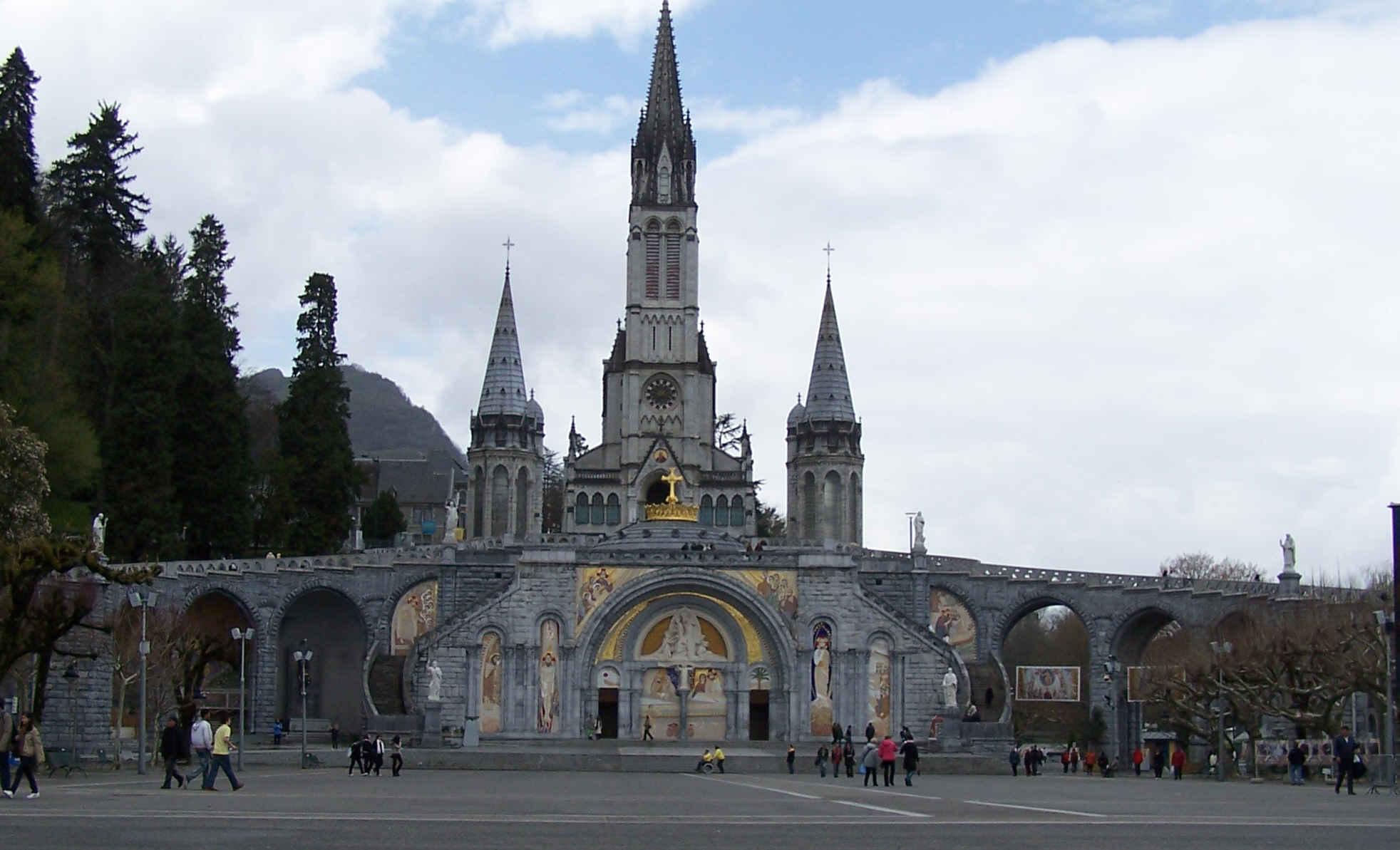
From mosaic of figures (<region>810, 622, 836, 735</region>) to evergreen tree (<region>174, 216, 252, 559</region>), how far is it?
20.7 m

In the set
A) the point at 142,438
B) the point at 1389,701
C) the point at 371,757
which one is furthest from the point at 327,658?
the point at 1389,701

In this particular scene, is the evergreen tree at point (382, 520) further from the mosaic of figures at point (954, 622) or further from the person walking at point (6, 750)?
the person walking at point (6, 750)

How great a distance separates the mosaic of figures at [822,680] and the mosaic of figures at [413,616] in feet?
45.9

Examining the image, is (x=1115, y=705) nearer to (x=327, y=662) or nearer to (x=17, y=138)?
(x=327, y=662)

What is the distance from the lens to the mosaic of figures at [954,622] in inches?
2655

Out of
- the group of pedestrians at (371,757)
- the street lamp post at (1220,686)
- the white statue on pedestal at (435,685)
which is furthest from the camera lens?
the white statue on pedestal at (435,685)

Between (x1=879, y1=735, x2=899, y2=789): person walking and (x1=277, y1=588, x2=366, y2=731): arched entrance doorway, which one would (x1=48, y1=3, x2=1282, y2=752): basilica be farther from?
(x1=879, y1=735, x2=899, y2=789): person walking

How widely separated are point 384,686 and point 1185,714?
2713 cm

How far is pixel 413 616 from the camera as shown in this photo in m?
66.7

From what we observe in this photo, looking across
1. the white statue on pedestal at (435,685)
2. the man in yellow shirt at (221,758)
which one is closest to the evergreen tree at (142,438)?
the white statue on pedestal at (435,685)

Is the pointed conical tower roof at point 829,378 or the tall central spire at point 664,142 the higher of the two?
the tall central spire at point 664,142

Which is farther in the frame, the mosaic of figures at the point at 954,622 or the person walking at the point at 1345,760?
the mosaic of figures at the point at 954,622

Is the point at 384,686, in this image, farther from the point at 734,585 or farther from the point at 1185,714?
the point at 1185,714

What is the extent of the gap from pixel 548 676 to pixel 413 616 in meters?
6.90
